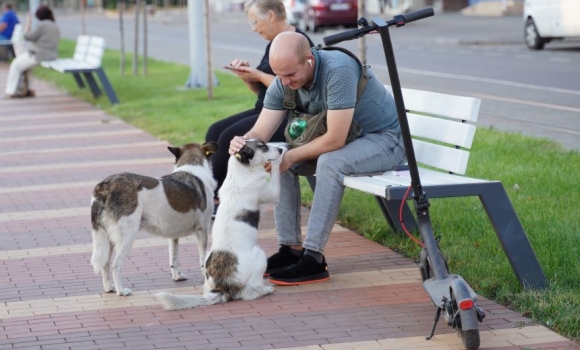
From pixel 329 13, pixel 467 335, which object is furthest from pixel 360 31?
pixel 329 13

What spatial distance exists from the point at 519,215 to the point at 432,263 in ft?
7.91

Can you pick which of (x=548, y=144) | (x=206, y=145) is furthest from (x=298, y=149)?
(x=548, y=144)

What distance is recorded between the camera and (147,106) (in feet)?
52.3

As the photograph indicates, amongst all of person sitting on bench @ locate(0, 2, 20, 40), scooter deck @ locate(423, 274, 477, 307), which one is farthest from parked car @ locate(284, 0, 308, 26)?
scooter deck @ locate(423, 274, 477, 307)

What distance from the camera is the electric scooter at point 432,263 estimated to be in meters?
4.77

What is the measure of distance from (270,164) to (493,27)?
98.5ft

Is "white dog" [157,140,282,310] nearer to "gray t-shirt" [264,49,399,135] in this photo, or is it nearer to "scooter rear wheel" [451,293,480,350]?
"gray t-shirt" [264,49,399,135]

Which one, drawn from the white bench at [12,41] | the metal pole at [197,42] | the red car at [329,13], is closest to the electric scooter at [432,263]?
the metal pole at [197,42]

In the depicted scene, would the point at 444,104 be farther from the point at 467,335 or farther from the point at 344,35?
the point at 467,335

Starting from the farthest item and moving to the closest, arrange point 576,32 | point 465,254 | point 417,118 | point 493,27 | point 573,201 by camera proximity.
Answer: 1. point 493,27
2. point 576,32
3. point 573,201
4. point 417,118
5. point 465,254

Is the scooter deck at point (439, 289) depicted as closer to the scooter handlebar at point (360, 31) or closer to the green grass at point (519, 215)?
the green grass at point (519, 215)

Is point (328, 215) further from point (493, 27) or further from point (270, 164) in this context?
point (493, 27)

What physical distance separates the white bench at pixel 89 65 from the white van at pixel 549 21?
10.8m

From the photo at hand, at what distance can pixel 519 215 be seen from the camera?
7395mm
